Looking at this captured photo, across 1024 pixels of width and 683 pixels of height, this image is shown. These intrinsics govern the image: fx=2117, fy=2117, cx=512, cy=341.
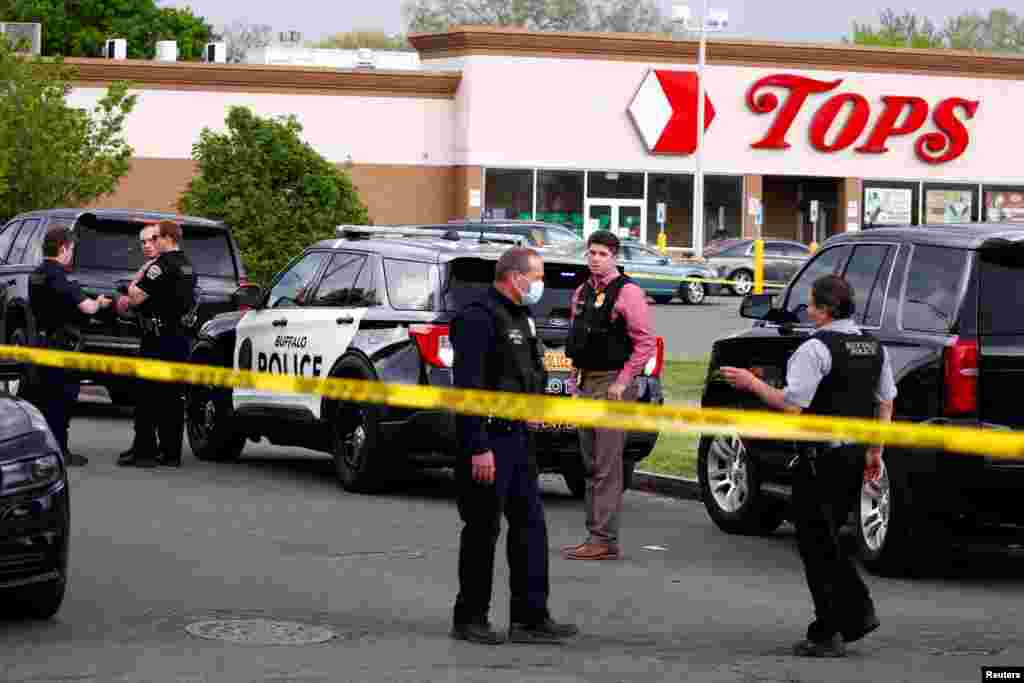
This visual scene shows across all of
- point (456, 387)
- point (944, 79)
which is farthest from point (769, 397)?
point (944, 79)

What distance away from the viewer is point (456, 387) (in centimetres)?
968

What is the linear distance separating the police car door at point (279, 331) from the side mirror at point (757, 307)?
3887mm

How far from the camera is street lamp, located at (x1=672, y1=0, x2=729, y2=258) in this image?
5425cm

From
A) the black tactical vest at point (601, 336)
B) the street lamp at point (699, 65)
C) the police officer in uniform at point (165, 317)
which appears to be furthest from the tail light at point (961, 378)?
the street lamp at point (699, 65)

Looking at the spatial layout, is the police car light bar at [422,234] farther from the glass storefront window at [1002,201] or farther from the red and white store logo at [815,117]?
the glass storefront window at [1002,201]

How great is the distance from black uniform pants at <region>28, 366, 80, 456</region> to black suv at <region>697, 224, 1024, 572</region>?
245 inches

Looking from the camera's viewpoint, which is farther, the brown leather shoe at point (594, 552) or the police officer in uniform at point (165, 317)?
the police officer in uniform at point (165, 317)

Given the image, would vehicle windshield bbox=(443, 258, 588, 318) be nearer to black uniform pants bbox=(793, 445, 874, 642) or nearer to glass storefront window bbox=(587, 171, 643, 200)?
black uniform pants bbox=(793, 445, 874, 642)

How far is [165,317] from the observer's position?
53.5 ft

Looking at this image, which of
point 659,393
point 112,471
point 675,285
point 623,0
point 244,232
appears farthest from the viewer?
point 623,0

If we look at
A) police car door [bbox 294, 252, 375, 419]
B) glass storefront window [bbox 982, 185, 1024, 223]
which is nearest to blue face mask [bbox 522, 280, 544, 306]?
police car door [bbox 294, 252, 375, 419]

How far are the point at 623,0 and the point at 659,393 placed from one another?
103666 mm

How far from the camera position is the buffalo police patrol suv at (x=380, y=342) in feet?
47.1

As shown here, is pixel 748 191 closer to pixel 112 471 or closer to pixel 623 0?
pixel 112 471
